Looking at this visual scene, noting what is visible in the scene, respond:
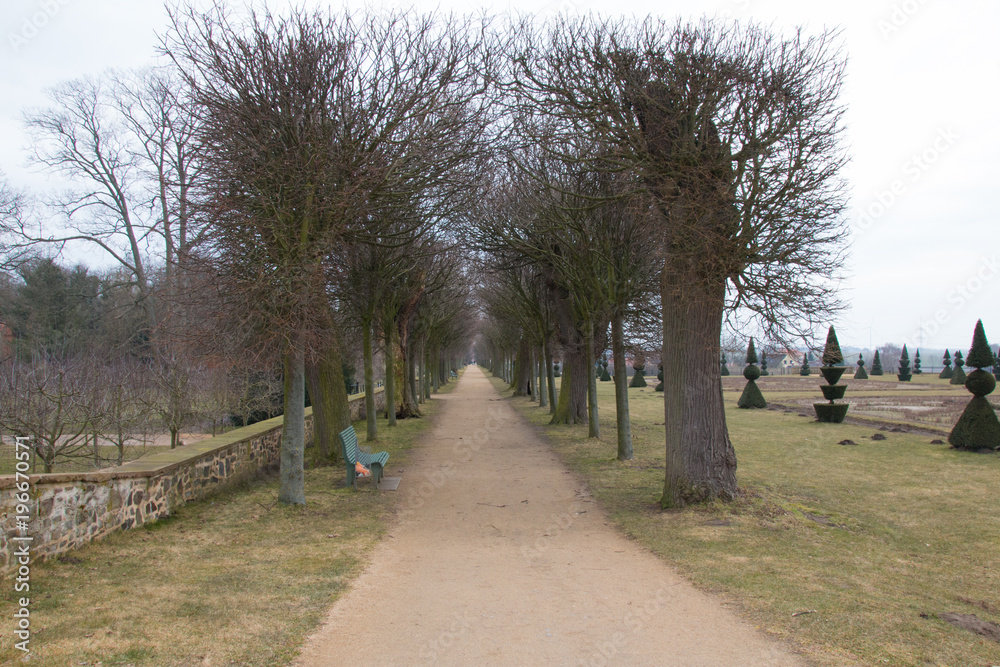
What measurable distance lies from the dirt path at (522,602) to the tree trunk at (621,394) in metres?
3.76

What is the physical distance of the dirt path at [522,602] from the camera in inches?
171

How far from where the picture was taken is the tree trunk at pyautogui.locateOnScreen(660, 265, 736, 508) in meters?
8.84

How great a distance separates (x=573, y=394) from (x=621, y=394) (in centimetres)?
661

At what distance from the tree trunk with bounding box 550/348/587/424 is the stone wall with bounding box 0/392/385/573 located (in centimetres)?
1128

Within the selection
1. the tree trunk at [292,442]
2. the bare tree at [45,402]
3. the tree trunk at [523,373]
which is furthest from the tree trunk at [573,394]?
the tree trunk at [523,373]

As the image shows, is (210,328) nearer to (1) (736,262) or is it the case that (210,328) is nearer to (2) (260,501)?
(2) (260,501)

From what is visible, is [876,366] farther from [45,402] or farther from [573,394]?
[45,402]

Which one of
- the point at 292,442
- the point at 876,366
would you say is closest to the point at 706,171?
the point at 292,442

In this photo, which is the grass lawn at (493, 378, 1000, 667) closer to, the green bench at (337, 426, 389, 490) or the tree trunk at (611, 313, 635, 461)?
the tree trunk at (611, 313, 635, 461)

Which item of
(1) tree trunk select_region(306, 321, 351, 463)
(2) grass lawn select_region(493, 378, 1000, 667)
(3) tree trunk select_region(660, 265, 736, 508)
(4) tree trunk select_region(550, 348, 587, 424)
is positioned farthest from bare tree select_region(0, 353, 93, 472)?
(4) tree trunk select_region(550, 348, 587, 424)

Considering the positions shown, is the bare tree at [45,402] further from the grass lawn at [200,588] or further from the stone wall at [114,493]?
the grass lawn at [200,588]

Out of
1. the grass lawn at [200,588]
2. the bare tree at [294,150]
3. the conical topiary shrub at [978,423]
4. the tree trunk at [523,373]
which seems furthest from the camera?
the tree trunk at [523,373]

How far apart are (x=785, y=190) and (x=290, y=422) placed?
720 centimetres

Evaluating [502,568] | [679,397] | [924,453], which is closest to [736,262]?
[679,397]
